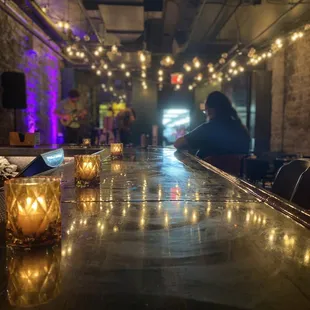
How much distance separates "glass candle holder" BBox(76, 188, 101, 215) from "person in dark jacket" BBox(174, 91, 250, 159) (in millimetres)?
2029

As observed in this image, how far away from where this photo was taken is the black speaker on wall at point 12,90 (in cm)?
554

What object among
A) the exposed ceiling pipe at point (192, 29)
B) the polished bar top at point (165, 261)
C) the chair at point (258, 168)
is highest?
→ the exposed ceiling pipe at point (192, 29)

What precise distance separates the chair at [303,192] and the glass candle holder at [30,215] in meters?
1.28

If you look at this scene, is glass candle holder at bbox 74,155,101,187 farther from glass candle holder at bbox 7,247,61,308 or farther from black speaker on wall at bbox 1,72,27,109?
black speaker on wall at bbox 1,72,27,109

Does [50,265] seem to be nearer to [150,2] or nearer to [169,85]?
[150,2]

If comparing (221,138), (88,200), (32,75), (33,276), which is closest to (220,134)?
(221,138)

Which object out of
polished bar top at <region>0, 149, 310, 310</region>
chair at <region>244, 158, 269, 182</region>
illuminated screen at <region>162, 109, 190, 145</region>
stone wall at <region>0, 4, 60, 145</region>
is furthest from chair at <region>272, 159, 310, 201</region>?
illuminated screen at <region>162, 109, 190, 145</region>

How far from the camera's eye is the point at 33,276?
527mm

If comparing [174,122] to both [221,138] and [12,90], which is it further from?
[221,138]

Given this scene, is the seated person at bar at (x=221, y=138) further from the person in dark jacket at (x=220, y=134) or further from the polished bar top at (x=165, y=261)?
the polished bar top at (x=165, y=261)

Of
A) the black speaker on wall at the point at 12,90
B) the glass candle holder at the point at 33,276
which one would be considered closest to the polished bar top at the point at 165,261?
the glass candle holder at the point at 33,276

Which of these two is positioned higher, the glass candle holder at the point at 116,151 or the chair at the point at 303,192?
the glass candle holder at the point at 116,151

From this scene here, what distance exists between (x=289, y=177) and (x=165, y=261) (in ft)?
4.96

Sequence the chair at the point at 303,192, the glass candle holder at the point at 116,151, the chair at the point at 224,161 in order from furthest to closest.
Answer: the chair at the point at 224,161 < the glass candle holder at the point at 116,151 < the chair at the point at 303,192
